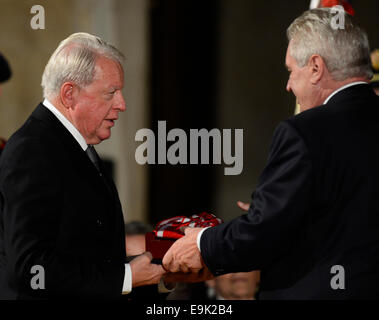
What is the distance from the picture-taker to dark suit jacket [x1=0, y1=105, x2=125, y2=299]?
2.31 m

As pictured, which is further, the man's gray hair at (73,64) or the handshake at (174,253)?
the handshake at (174,253)

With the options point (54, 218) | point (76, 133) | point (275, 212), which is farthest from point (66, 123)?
point (275, 212)

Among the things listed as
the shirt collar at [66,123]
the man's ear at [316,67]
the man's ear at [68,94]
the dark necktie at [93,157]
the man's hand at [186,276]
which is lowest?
the man's hand at [186,276]

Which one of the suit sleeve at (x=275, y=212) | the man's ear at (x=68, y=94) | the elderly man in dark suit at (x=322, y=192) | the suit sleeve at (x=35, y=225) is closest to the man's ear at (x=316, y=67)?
the elderly man in dark suit at (x=322, y=192)

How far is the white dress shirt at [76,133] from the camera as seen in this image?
2.52 metres

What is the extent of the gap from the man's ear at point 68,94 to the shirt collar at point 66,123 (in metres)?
0.04

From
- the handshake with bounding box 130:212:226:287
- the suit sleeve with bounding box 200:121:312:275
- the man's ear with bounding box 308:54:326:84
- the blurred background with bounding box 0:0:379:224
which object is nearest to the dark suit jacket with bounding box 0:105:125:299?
the handshake with bounding box 130:212:226:287

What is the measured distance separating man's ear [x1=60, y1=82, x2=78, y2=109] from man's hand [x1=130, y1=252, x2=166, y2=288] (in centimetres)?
62

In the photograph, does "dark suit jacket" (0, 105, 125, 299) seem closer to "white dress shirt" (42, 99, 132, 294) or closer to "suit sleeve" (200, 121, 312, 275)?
"white dress shirt" (42, 99, 132, 294)

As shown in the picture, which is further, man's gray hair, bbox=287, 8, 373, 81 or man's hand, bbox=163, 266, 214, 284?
man's hand, bbox=163, 266, 214, 284

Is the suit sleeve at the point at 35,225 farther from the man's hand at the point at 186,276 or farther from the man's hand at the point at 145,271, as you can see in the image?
the man's hand at the point at 186,276

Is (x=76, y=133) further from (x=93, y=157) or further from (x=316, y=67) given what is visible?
(x=316, y=67)

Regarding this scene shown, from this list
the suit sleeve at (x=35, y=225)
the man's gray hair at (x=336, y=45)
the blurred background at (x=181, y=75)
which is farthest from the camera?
the blurred background at (x=181, y=75)

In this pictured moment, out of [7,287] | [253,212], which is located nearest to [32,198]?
[7,287]
